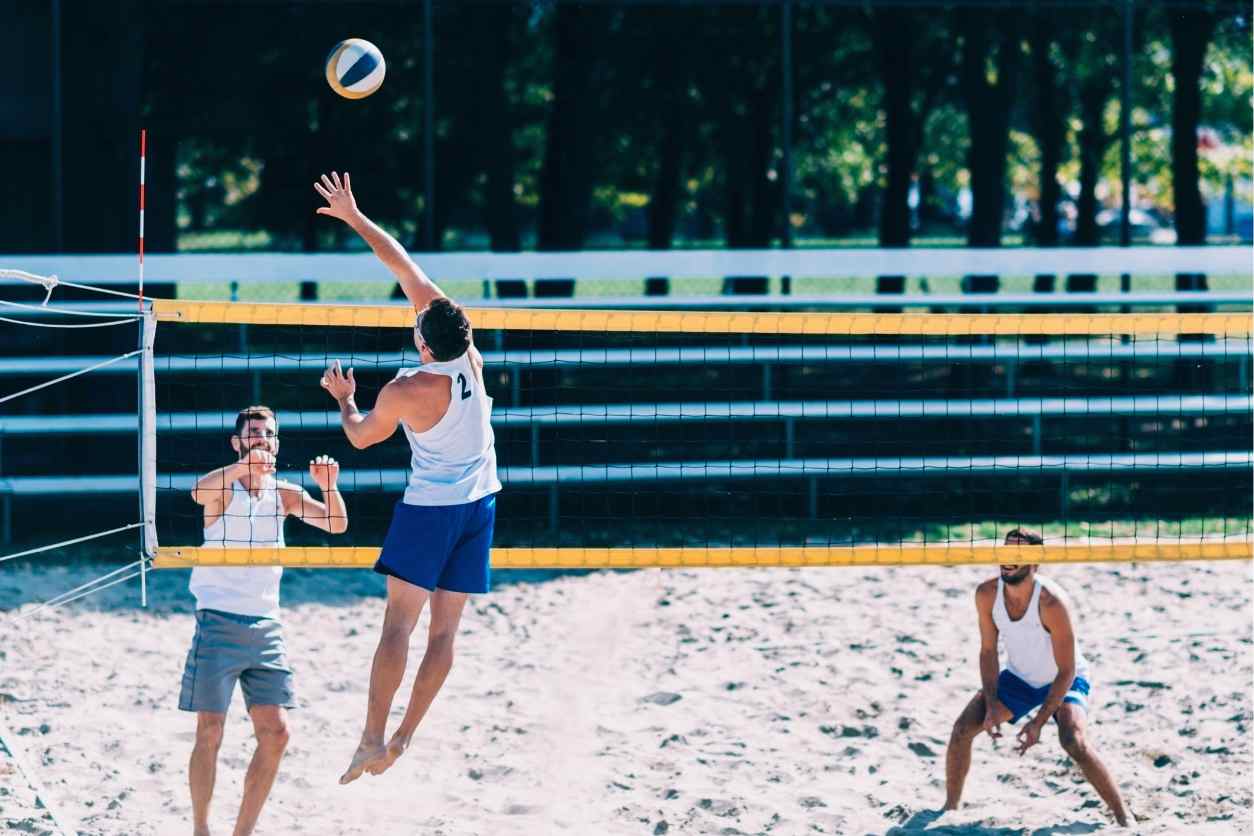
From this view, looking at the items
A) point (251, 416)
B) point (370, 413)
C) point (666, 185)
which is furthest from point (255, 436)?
point (666, 185)

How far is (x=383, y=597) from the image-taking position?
31.6 feet

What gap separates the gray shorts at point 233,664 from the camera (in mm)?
5551

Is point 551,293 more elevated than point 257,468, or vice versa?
point 551,293

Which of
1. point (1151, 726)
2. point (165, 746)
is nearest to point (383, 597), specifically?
point (165, 746)

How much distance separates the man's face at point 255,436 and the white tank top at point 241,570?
6.4 inches

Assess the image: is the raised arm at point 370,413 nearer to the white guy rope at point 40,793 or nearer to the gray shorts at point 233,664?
the gray shorts at point 233,664

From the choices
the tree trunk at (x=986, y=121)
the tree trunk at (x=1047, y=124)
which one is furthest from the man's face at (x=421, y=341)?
the tree trunk at (x=1047, y=124)

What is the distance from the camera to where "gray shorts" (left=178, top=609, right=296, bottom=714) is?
5551 millimetres

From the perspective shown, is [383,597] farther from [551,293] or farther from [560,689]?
[551,293]

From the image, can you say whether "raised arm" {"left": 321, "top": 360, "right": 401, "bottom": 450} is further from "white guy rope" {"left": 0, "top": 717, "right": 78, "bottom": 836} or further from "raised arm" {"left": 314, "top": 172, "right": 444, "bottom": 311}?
"white guy rope" {"left": 0, "top": 717, "right": 78, "bottom": 836}

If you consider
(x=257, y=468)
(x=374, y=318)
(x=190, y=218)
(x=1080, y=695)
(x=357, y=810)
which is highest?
(x=190, y=218)

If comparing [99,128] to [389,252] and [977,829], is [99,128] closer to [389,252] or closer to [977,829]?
[389,252]

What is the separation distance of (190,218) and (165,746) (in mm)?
9227

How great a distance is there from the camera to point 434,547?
543 cm
